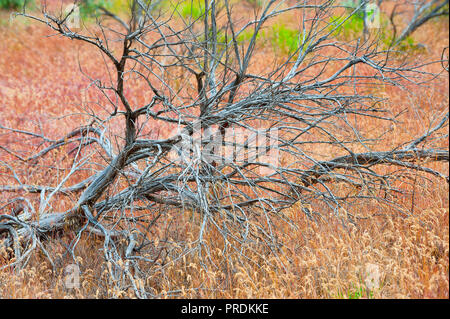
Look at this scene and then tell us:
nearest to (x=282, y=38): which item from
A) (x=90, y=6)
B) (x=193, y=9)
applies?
(x=193, y=9)

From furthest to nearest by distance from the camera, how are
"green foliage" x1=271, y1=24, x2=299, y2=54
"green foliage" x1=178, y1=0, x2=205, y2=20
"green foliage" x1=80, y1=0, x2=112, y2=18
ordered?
"green foliage" x1=80, y1=0, x2=112, y2=18, "green foliage" x1=271, y1=24, x2=299, y2=54, "green foliage" x1=178, y1=0, x2=205, y2=20

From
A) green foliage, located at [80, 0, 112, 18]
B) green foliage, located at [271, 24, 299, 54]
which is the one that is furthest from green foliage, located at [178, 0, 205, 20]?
green foliage, located at [80, 0, 112, 18]

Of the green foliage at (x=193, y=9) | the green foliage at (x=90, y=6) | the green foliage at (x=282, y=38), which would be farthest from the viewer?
the green foliage at (x=90, y=6)

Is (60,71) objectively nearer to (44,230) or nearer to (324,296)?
(44,230)

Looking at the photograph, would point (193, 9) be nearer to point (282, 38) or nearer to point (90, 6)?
point (90, 6)

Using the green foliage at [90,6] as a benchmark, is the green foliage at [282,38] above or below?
below

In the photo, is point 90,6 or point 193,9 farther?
point 193,9

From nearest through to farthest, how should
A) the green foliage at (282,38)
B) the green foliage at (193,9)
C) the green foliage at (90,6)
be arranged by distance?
the green foliage at (193,9) < the green foliage at (282,38) < the green foliage at (90,6)

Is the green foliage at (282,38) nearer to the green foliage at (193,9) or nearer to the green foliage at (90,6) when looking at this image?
the green foliage at (193,9)

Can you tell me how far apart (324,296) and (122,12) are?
1439 centimetres

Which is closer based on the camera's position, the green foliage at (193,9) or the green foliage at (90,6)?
the green foliage at (193,9)

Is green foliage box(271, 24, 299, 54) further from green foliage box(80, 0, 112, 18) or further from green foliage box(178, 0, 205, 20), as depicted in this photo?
green foliage box(80, 0, 112, 18)

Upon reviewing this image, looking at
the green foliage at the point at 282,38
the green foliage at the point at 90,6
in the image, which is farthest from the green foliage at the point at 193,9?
the green foliage at the point at 90,6

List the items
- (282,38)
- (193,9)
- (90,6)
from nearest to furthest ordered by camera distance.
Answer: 1. (282,38)
2. (90,6)
3. (193,9)
